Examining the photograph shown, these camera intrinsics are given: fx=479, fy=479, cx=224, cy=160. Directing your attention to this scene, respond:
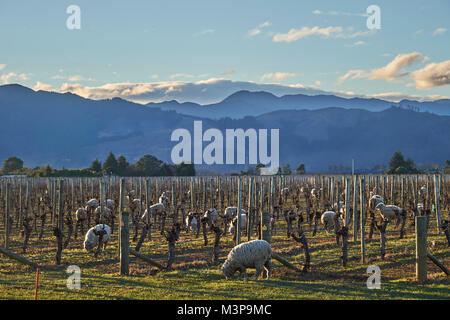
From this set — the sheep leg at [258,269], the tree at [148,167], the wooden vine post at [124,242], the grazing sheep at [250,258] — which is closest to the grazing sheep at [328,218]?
the grazing sheep at [250,258]

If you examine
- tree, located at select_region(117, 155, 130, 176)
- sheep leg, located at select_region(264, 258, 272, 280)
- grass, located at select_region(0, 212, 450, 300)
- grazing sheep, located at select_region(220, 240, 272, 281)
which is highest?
tree, located at select_region(117, 155, 130, 176)

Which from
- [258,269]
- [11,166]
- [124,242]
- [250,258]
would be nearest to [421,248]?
[258,269]

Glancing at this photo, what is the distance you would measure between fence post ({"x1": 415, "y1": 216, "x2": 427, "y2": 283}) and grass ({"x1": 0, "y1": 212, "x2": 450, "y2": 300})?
0.32m

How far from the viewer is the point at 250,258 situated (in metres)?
16.2

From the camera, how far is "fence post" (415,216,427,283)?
1515 cm

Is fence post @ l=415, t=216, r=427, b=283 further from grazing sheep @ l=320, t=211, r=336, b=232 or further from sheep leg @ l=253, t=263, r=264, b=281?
grazing sheep @ l=320, t=211, r=336, b=232

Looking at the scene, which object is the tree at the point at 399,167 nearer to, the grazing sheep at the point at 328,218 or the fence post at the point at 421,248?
the grazing sheep at the point at 328,218

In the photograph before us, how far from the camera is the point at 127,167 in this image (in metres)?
110

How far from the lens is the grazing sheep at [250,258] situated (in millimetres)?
16188

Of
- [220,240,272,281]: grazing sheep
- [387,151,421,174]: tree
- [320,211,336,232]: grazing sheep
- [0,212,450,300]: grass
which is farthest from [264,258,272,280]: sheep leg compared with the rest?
[387,151,421,174]: tree

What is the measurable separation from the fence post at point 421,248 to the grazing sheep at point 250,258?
4752mm

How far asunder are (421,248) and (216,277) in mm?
6939

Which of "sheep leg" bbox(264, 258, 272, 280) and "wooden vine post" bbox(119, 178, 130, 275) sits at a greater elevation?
"wooden vine post" bbox(119, 178, 130, 275)
